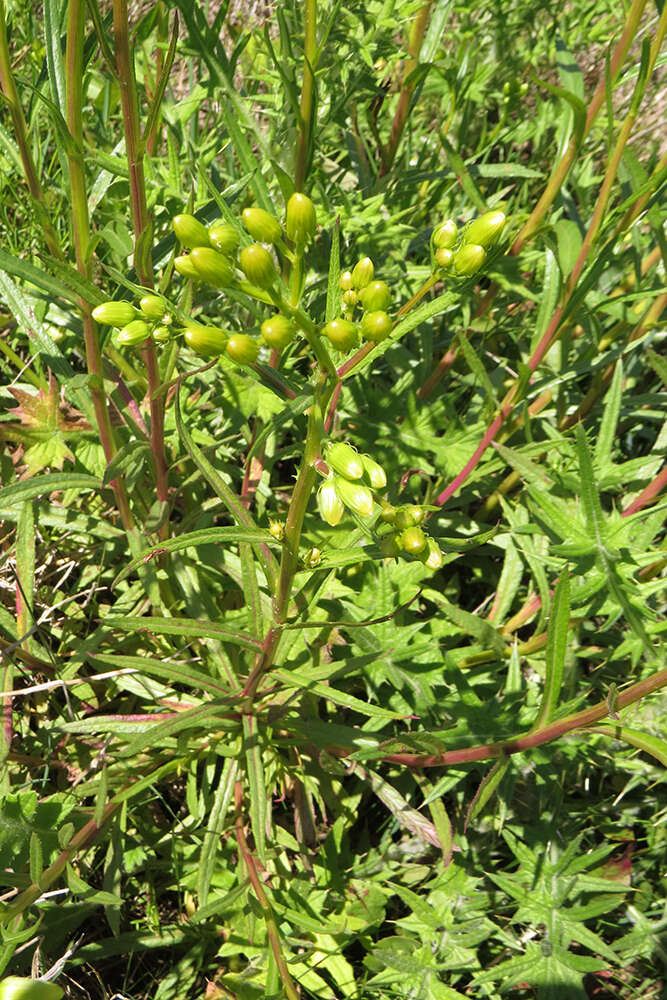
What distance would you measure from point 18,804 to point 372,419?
147 centimetres

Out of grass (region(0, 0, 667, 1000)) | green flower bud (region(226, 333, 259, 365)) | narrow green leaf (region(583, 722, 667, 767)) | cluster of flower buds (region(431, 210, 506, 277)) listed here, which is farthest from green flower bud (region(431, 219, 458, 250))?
narrow green leaf (region(583, 722, 667, 767))

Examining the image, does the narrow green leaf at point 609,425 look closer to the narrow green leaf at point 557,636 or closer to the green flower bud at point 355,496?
the narrow green leaf at point 557,636

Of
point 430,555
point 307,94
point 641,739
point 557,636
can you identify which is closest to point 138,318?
point 430,555

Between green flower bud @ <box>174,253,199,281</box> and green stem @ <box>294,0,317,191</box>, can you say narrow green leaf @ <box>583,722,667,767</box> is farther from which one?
green stem @ <box>294,0,317,191</box>

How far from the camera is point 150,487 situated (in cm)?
242

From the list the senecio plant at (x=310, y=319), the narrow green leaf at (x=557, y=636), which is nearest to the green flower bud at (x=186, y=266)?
the senecio plant at (x=310, y=319)

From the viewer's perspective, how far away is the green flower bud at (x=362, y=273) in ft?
3.93

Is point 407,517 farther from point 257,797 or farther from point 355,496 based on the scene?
point 257,797

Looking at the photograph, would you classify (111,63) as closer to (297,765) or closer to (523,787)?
(297,765)

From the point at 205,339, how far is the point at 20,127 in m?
0.82

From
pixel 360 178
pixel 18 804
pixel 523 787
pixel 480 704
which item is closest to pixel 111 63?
pixel 360 178

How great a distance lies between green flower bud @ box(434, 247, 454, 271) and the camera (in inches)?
49.2

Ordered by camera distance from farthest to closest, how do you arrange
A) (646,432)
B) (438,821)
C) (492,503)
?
(646,432), (492,503), (438,821)

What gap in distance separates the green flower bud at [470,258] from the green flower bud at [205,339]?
40 cm
